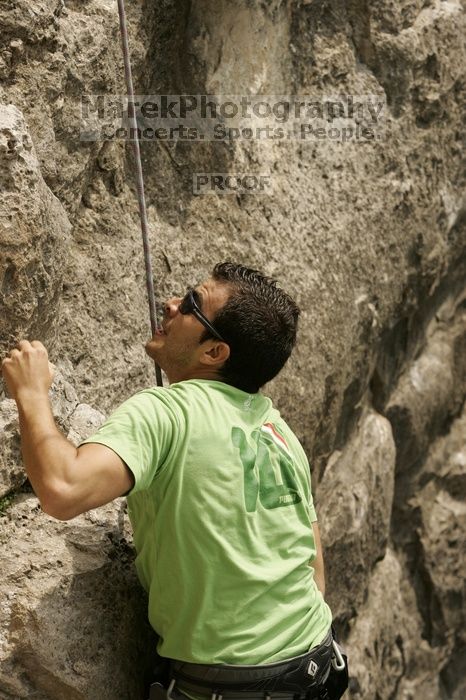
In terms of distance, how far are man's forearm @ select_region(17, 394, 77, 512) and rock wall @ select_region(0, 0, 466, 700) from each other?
40 cm

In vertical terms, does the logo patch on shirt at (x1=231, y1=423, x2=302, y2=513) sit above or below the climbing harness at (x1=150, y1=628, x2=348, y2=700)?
above

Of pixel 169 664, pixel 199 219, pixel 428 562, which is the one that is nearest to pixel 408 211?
pixel 199 219

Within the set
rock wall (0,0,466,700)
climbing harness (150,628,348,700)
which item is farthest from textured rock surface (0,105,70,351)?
climbing harness (150,628,348,700)

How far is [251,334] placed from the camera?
2.23 meters

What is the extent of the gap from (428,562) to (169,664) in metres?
2.89

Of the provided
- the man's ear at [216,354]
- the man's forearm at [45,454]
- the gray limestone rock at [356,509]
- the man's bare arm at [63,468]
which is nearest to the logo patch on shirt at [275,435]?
the man's ear at [216,354]

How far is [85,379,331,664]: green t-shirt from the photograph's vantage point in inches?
81.7

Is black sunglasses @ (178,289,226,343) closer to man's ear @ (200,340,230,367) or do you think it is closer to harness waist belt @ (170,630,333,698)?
man's ear @ (200,340,230,367)

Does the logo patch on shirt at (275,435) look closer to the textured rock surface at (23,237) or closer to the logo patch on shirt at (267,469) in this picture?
the logo patch on shirt at (267,469)

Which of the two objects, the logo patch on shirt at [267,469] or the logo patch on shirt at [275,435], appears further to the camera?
the logo patch on shirt at [275,435]

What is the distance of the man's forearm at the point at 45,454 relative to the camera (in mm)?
1838

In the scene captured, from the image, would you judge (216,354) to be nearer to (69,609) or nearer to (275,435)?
(275,435)

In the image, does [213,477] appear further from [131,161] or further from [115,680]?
[131,161]

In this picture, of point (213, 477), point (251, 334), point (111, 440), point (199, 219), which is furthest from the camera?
point (199, 219)
